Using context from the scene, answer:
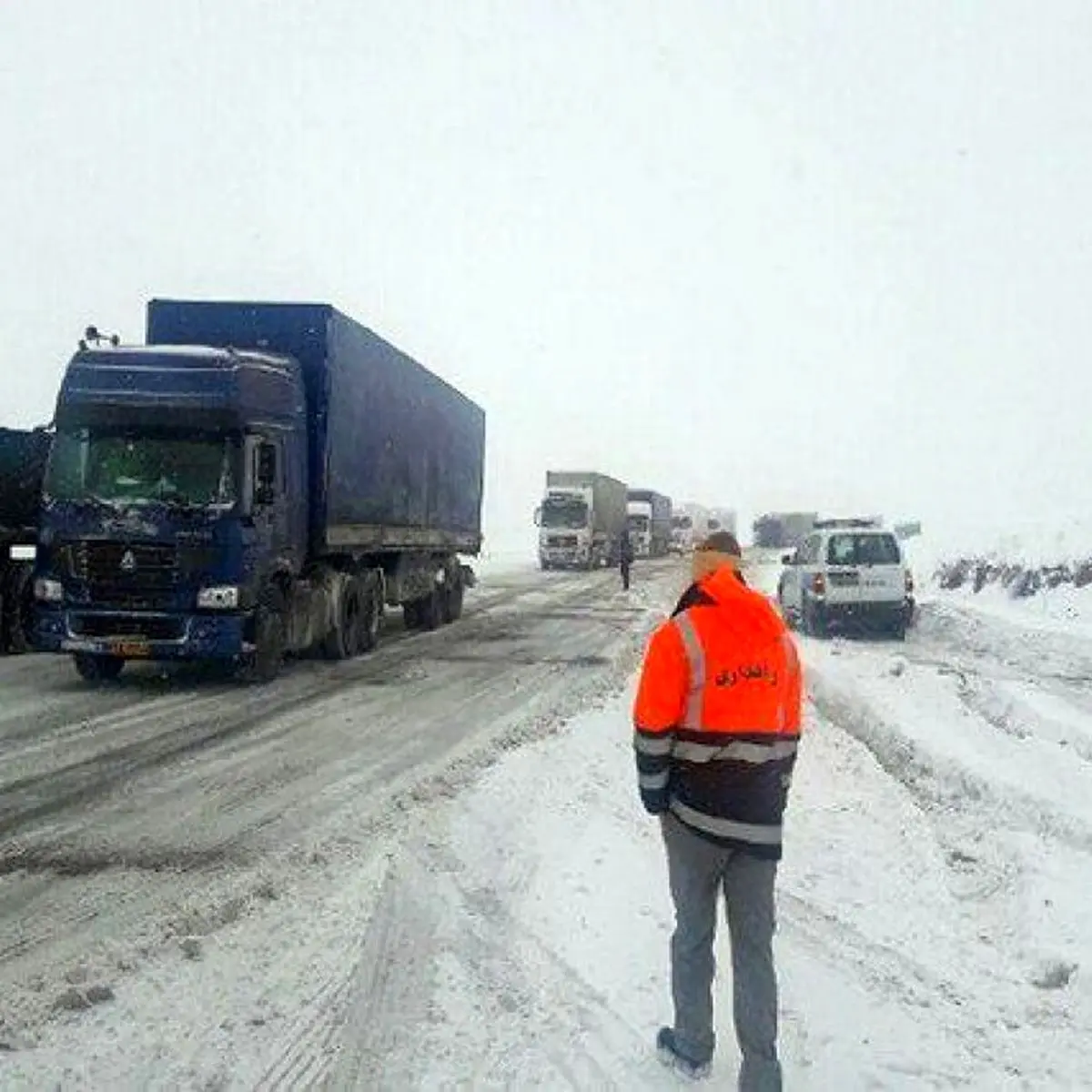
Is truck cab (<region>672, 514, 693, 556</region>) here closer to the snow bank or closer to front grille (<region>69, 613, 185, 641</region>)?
front grille (<region>69, 613, 185, 641</region>)

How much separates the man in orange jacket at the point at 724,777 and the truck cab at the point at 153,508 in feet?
28.1

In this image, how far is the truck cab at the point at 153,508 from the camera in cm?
1137

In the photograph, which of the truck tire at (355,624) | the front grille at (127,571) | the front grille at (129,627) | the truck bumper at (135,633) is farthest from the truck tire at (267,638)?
the truck tire at (355,624)

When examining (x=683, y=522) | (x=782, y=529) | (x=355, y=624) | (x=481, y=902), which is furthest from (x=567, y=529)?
(x=782, y=529)

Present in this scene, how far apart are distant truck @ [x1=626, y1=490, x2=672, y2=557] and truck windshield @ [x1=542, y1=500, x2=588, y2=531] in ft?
40.8

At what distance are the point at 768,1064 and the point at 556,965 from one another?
53.4 inches

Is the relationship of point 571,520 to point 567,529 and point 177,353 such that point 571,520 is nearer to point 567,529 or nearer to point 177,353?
point 567,529

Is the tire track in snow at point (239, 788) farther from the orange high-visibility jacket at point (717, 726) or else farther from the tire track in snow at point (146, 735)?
the orange high-visibility jacket at point (717, 726)

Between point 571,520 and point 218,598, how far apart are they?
32411 mm

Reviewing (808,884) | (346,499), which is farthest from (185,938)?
(346,499)

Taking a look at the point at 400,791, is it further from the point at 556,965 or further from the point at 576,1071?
the point at 576,1071

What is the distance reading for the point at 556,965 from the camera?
4.75 metres

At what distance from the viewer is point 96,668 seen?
41.3 ft

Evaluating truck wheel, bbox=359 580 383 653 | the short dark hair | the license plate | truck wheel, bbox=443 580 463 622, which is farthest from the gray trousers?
truck wheel, bbox=443 580 463 622
